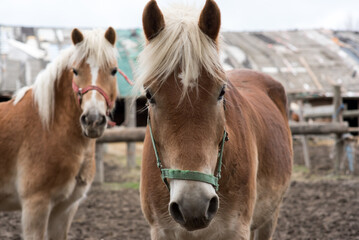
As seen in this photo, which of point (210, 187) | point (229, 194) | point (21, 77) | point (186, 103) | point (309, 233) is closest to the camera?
point (210, 187)

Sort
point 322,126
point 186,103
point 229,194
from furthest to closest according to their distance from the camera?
point 322,126 < point 229,194 < point 186,103

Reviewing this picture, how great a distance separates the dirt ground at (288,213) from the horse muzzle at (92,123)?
163 cm

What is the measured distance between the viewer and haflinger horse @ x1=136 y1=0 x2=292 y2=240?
61.1 inches

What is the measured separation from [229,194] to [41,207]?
6.40 ft

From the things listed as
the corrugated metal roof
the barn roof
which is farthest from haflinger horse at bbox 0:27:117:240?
the barn roof

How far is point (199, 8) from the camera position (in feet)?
6.74

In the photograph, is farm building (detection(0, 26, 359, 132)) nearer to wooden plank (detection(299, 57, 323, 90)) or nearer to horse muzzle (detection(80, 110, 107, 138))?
wooden plank (detection(299, 57, 323, 90))

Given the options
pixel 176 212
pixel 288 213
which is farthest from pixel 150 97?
pixel 288 213

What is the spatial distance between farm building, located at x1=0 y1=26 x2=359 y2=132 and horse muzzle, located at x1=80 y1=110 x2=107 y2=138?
7.36 metres

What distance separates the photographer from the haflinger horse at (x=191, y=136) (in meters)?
1.55

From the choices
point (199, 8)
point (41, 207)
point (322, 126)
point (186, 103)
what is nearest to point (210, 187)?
point (186, 103)

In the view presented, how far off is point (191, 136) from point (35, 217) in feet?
7.19

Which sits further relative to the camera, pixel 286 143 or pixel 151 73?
pixel 286 143

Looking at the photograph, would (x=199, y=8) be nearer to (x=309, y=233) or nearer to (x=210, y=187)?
(x=210, y=187)
